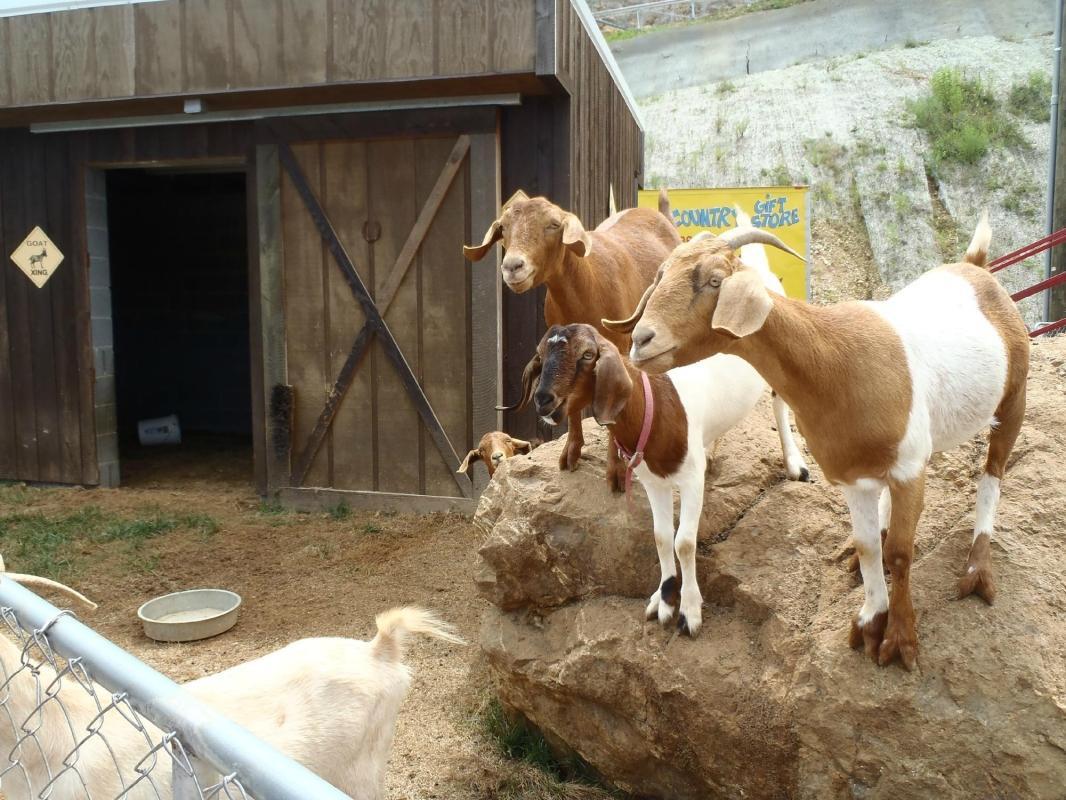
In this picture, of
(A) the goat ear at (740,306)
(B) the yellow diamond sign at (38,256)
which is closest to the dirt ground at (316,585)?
(B) the yellow diamond sign at (38,256)

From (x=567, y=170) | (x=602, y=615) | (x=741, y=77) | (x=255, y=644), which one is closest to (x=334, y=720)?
(x=602, y=615)

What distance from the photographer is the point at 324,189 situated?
7.16m

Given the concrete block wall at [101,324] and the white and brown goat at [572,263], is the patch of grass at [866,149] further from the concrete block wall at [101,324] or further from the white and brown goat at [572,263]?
the white and brown goat at [572,263]

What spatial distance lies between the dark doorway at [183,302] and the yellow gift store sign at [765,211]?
611 centimetres

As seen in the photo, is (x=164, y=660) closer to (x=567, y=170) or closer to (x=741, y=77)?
(x=567, y=170)

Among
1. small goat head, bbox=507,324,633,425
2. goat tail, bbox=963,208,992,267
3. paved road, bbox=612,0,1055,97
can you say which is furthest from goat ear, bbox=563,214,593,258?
paved road, bbox=612,0,1055,97

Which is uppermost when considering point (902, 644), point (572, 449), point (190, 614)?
point (572, 449)

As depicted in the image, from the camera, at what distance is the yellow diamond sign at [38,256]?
8141 millimetres

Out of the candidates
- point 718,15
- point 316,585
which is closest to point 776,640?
point 316,585

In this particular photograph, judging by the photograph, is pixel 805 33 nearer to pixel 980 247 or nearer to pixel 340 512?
pixel 340 512

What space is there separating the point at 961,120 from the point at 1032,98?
1.97m

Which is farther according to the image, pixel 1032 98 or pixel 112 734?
pixel 1032 98

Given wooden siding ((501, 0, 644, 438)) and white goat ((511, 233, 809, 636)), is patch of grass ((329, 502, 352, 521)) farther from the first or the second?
white goat ((511, 233, 809, 636))

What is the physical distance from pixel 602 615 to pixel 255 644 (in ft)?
8.10
